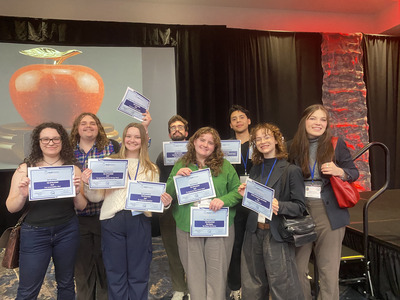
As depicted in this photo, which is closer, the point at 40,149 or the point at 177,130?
the point at 40,149

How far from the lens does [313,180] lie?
203 cm

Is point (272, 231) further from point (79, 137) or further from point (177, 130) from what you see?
point (79, 137)

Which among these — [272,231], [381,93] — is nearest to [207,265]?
[272,231]

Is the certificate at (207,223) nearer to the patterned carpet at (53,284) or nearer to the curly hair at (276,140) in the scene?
the curly hair at (276,140)

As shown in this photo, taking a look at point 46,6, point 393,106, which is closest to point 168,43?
point 46,6

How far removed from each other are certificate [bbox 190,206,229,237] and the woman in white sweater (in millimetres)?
208

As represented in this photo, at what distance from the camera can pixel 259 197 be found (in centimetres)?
179

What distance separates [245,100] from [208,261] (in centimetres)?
353

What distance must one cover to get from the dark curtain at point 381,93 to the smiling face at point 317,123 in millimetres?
4322

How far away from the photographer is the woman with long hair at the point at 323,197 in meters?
2.00

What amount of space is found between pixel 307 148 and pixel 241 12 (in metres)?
4.07

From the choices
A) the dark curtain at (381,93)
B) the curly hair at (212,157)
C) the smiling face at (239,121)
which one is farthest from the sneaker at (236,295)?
Result: the dark curtain at (381,93)

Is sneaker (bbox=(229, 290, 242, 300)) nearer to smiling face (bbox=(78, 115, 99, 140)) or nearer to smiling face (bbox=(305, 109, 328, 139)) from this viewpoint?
smiling face (bbox=(305, 109, 328, 139))

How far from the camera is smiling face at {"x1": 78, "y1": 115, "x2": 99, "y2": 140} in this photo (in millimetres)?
2280
